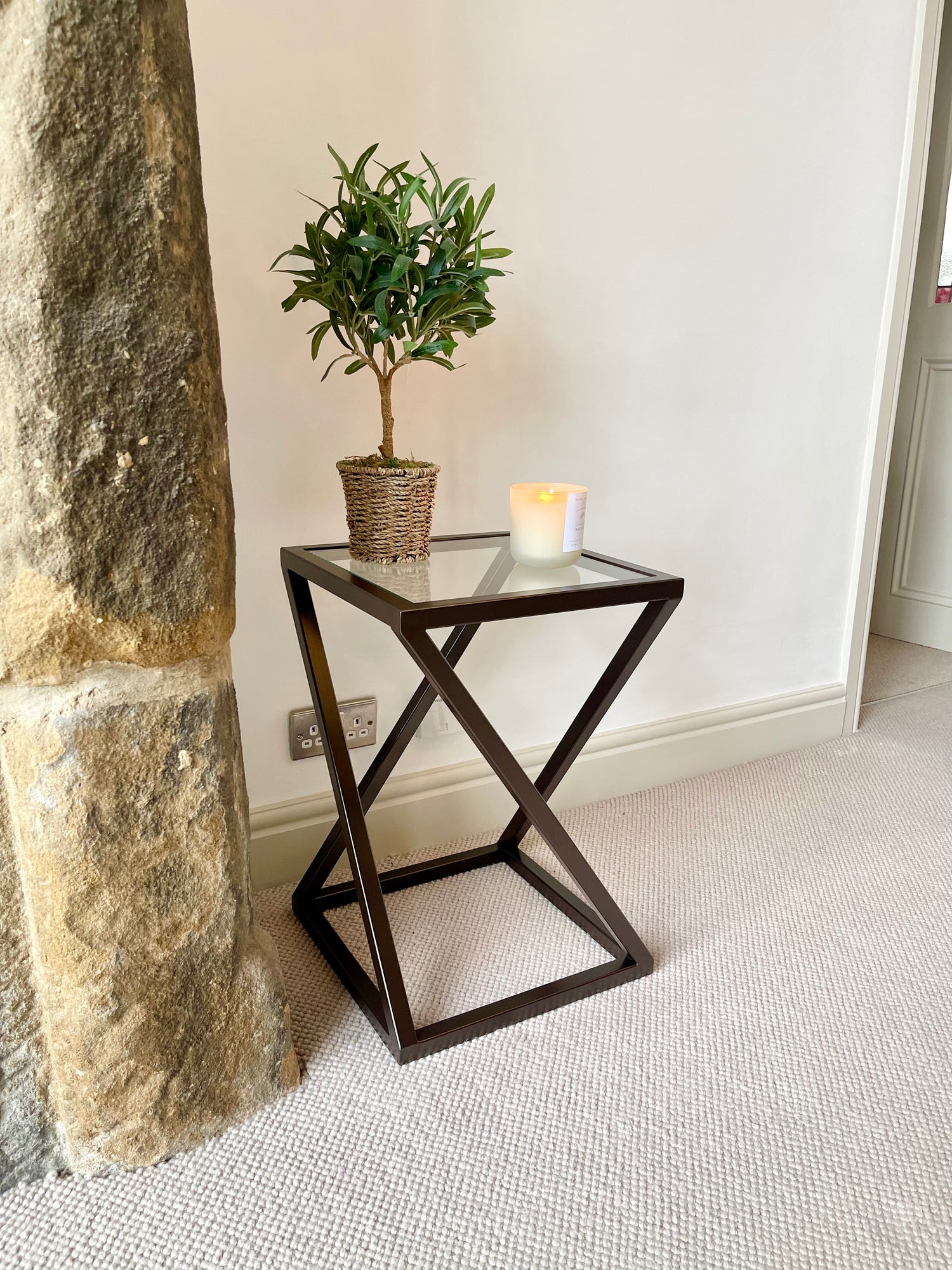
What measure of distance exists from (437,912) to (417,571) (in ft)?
1.99

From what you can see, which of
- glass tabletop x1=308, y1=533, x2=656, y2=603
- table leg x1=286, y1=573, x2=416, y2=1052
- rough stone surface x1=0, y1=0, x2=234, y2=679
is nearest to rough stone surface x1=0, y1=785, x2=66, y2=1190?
rough stone surface x1=0, y1=0, x2=234, y2=679

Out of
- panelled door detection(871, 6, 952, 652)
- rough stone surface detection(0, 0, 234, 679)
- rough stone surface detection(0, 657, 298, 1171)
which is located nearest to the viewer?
rough stone surface detection(0, 0, 234, 679)

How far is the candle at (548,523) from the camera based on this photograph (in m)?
1.21

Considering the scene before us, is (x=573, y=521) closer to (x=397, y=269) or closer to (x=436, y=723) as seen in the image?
(x=397, y=269)

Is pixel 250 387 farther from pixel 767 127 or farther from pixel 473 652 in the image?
pixel 767 127

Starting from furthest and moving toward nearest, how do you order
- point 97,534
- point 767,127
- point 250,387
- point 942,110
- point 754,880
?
point 942,110
point 767,127
point 754,880
point 250,387
point 97,534

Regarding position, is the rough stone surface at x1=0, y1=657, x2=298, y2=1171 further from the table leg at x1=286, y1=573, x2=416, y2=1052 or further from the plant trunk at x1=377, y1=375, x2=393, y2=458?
the plant trunk at x1=377, y1=375, x2=393, y2=458

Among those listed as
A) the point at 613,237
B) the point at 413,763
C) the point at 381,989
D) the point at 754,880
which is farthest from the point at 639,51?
the point at 381,989

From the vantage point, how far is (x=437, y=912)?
1468mm

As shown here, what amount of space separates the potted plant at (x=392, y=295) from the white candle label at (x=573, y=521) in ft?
0.61

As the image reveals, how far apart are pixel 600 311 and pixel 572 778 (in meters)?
0.90

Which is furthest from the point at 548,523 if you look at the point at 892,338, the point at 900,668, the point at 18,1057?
the point at 900,668

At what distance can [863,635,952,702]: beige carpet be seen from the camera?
2.58 m

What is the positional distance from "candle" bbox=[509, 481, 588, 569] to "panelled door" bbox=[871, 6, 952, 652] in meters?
2.13
